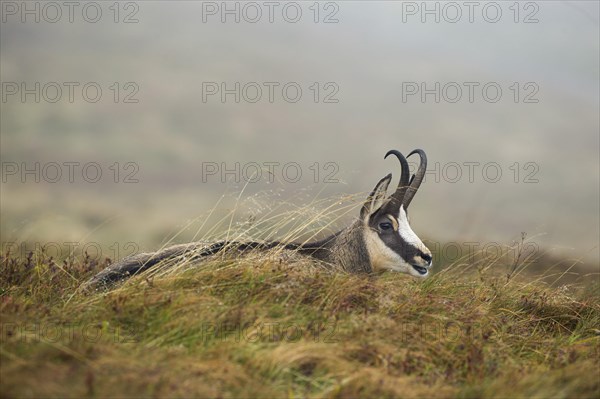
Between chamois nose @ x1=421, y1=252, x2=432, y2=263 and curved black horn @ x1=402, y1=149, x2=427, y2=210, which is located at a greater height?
curved black horn @ x1=402, y1=149, x2=427, y2=210

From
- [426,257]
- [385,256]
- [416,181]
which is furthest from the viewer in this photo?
[385,256]

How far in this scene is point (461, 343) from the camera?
7004 mm

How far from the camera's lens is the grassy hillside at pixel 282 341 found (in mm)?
5477

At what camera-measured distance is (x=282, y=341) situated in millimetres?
6410

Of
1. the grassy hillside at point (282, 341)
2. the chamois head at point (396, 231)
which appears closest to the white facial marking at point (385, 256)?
the chamois head at point (396, 231)

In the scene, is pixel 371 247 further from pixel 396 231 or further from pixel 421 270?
pixel 421 270

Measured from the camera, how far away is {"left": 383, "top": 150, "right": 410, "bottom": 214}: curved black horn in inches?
378

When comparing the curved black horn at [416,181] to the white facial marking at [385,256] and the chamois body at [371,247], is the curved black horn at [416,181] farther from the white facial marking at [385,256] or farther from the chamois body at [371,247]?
the white facial marking at [385,256]

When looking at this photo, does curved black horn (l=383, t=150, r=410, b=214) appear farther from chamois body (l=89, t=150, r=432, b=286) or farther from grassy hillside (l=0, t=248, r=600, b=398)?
grassy hillside (l=0, t=248, r=600, b=398)

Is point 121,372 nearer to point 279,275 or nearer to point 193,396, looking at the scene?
point 193,396

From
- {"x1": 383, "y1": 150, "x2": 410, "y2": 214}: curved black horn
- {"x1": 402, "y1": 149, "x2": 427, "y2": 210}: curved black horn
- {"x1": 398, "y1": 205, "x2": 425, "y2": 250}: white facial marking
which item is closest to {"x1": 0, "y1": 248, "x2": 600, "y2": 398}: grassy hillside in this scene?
{"x1": 398, "y1": 205, "x2": 425, "y2": 250}: white facial marking

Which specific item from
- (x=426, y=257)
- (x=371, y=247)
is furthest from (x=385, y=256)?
(x=426, y=257)

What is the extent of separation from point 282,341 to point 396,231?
3758 mm

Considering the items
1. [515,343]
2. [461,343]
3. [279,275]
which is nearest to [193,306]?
[279,275]
